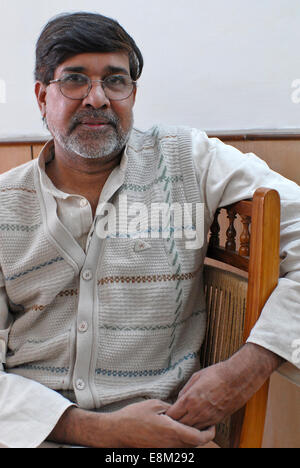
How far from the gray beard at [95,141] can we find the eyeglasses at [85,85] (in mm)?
56

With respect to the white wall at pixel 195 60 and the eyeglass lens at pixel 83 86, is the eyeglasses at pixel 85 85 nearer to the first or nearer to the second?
the eyeglass lens at pixel 83 86

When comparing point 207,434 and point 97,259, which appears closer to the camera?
point 207,434

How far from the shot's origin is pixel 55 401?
0.95 metres

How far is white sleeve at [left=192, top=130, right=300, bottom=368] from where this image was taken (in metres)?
0.89

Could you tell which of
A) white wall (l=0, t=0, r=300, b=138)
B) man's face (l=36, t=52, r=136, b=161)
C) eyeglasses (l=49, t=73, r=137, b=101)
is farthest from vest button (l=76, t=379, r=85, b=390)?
white wall (l=0, t=0, r=300, b=138)

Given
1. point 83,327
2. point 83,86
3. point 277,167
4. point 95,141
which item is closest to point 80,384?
point 83,327

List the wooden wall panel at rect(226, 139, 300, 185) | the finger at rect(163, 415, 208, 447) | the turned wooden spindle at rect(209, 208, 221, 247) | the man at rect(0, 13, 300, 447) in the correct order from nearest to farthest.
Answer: the finger at rect(163, 415, 208, 447), the man at rect(0, 13, 300, 447), the turned wooden spindle at rect(209, 208, 221, 247), the wooden wall panel at rect(226, 139, 300, 185)

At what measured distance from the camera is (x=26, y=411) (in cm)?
95

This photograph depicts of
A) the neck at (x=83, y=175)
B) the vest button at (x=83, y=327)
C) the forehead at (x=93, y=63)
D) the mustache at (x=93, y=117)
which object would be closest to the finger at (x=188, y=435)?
the vest button at (x=83, y=327)

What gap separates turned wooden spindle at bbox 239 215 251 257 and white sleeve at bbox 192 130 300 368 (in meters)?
0.05

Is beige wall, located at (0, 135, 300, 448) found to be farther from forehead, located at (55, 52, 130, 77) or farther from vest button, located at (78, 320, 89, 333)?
vest button, located at (78, 320, 89, 333)

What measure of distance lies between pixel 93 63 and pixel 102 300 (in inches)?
19.8

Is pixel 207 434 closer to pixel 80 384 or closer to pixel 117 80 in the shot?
pixel 80 384
